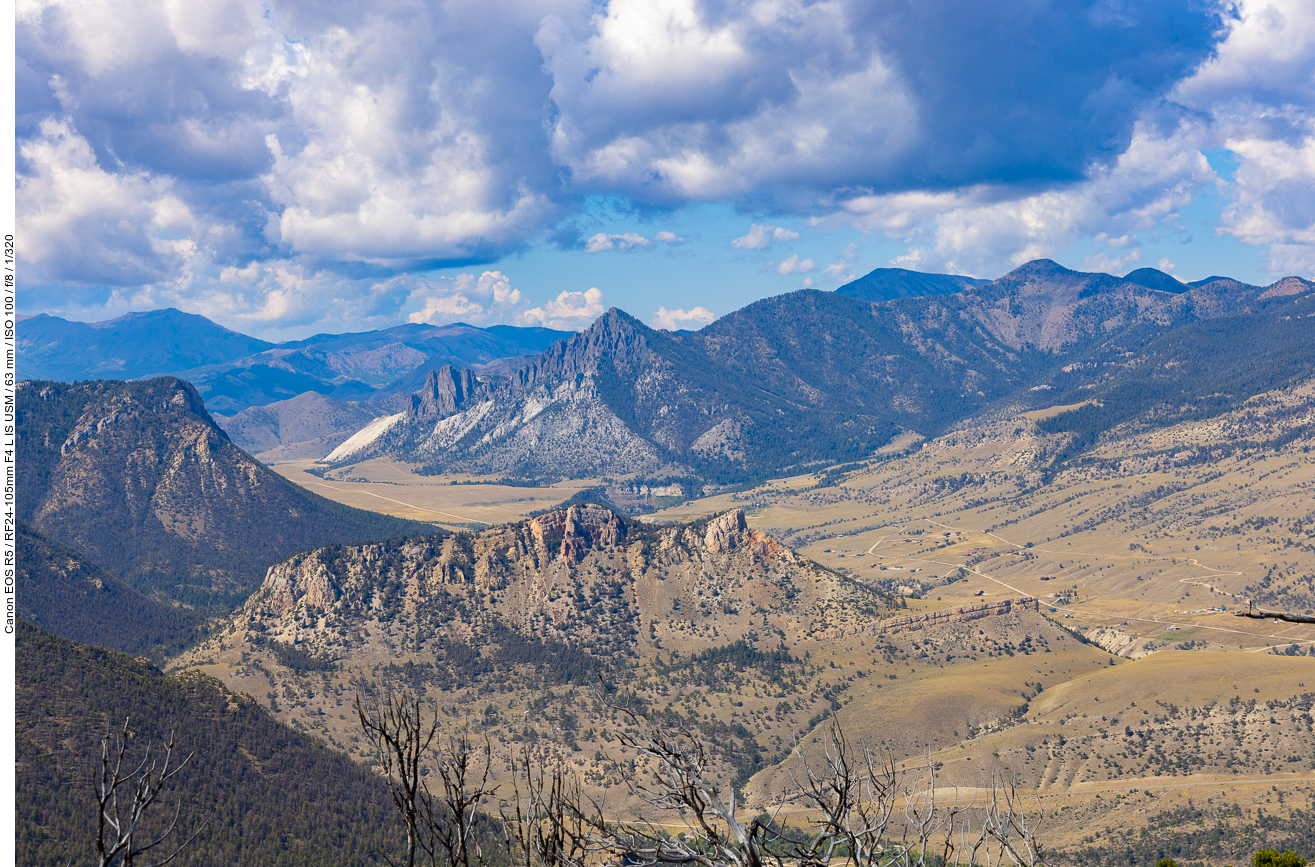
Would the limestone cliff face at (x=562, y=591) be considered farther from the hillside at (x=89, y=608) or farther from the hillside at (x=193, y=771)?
the hillside at (x=193, y=771)

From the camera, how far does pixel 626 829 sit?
56.9 feet

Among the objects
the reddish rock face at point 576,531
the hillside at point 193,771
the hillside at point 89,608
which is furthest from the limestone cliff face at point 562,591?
the hillside at point 193,771

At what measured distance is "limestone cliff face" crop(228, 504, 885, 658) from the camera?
157375mm

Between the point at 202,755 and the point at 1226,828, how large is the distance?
347 ft

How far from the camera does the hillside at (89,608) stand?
172m

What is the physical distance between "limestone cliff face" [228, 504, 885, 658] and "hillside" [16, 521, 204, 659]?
28163mm

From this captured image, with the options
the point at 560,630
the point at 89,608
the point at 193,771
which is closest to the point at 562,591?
the point at 560,630

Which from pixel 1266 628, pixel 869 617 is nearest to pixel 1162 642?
pixel 1266 628

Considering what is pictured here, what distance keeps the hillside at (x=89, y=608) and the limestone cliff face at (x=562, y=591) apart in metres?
28.2

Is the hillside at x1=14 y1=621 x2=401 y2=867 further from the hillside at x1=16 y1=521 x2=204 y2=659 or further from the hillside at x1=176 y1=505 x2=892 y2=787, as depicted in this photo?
the hillside at x1=16 y1=521 x2=204 y2=659

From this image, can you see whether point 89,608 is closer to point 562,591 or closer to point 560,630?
point 562,591

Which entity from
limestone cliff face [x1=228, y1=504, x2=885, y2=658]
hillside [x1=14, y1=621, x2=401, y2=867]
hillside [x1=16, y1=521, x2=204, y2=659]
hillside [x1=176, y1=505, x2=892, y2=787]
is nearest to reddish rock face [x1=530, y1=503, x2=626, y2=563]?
limestone cliff face [x1=228, y1=504, x2=885, y2=658]

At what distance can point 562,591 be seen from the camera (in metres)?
168

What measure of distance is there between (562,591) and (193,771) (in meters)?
80.1
